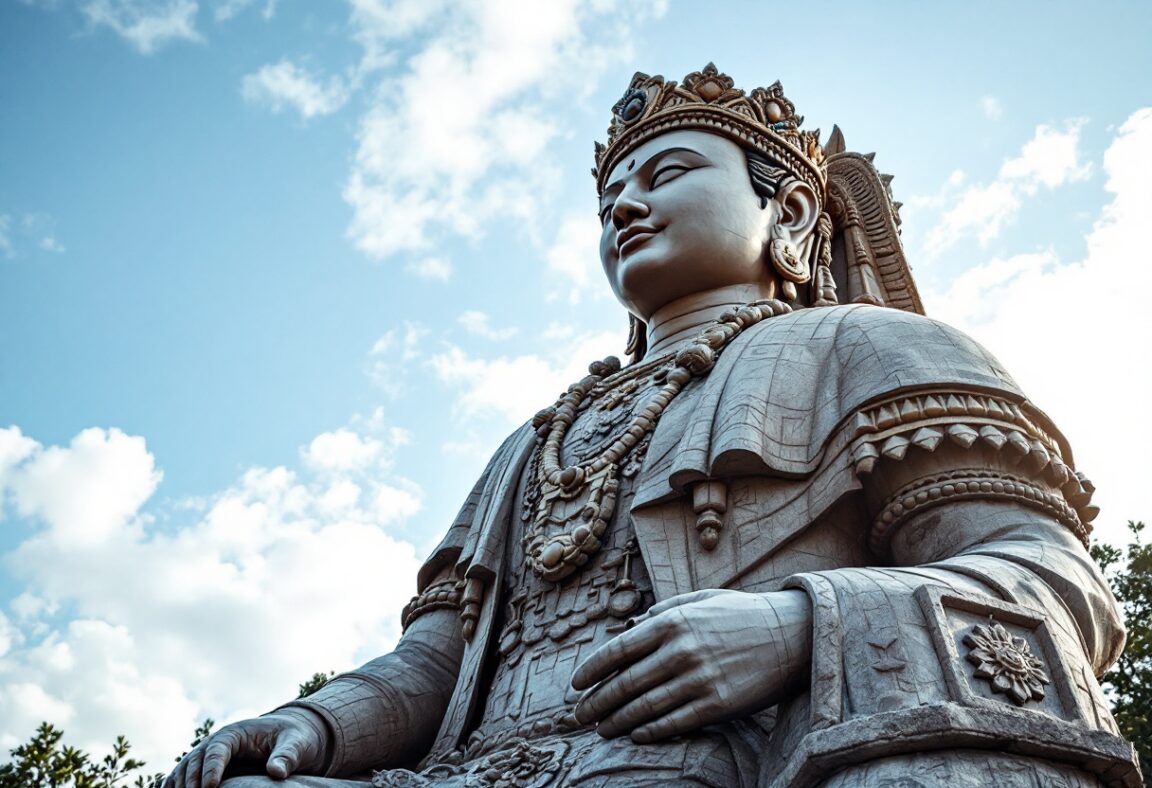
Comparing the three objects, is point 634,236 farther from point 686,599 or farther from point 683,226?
point 686,599

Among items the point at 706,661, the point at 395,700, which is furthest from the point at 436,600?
the point at 706,661

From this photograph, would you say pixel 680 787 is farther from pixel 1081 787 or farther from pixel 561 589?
pixel 561 589

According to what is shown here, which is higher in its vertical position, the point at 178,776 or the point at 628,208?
the point at 628,208

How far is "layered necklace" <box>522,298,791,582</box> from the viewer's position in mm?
4875

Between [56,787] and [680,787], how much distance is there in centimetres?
772

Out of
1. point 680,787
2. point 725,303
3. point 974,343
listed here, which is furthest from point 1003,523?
point 725,303

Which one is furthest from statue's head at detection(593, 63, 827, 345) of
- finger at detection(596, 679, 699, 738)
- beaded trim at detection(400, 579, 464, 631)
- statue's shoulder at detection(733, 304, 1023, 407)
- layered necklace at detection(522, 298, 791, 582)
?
finger at detection(596, 679, 699, 738)

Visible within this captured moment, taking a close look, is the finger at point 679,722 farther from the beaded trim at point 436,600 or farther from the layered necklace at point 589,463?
the beaded trim at point 436,600

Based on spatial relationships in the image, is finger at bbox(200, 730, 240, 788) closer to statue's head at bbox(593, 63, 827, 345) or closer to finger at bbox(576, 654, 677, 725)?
A: finger at bbox(576, 654, 677, 725)

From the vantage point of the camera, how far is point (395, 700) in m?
5.16

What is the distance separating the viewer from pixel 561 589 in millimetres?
4914

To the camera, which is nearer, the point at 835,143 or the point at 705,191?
the point at 705,191

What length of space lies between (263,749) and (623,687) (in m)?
1.78

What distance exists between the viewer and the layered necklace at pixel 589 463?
488cm
